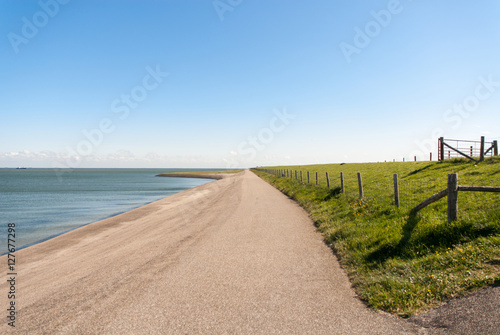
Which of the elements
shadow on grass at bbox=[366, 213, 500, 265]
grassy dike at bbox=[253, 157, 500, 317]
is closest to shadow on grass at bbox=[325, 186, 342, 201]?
grassy dike at bbox=[253, 157, 500, 317]

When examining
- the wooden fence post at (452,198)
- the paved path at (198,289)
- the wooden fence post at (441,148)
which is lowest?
the paved path at (198,289)

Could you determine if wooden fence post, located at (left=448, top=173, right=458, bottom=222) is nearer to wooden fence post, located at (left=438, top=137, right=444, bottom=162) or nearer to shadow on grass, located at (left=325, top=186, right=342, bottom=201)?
shadow on grass, located at (left=325, top=186, right=342, bottom=201)

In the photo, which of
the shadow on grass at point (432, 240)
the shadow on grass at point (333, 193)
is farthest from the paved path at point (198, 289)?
the shadow on grass at point (333, 193)

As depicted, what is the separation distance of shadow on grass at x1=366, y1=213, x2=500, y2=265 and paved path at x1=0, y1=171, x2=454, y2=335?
1227 mm

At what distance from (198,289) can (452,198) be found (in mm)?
6652

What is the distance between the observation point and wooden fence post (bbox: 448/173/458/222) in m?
7.19

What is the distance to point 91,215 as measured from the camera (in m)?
23.7

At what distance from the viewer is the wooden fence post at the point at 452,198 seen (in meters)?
7.19

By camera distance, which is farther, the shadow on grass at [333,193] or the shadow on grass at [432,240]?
the shadow on grass at [333,193]

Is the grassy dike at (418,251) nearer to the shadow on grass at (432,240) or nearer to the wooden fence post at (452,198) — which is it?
the shadow on grass at (432,240)

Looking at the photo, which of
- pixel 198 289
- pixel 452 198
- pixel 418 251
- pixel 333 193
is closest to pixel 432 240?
pixel 418 251

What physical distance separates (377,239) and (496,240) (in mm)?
2598

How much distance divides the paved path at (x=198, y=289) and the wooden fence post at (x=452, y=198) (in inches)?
124

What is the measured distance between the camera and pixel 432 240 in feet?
22.7
